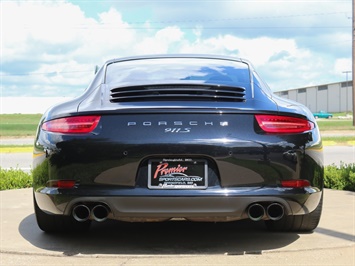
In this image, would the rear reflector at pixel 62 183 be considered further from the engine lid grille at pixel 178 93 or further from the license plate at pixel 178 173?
the engine lid grille at pixel 178 93

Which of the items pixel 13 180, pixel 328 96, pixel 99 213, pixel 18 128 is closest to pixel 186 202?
pixel 99 213

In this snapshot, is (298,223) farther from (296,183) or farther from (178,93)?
(178,93)

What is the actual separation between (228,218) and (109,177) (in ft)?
2.74

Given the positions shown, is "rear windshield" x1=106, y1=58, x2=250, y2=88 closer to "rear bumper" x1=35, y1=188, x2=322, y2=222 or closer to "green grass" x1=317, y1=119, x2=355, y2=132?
"rear bumper" x1=35, y1=188, x2=322, y2=222

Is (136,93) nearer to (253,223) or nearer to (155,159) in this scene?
(155,159)

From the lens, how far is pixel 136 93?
11.4 ft

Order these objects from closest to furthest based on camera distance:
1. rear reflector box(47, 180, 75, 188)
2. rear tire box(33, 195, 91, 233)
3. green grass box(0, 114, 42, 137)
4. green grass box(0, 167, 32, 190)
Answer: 1. rear reflector box(47, 180, 75, 188)
2. rear tire box(33, 195, 91, 233)
3. green grass box(0, 167, 32, 190)
4. green grass box(0, 114, 42, 137)

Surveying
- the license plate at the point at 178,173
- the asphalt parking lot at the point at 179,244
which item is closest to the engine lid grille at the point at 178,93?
the license plate at the point at 178,173

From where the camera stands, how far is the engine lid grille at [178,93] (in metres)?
3.42

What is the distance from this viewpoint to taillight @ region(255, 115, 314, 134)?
10.8 feet

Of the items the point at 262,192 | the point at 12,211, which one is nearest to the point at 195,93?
the point at 262,192

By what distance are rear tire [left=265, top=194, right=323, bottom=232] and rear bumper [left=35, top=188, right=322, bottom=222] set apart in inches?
26.1

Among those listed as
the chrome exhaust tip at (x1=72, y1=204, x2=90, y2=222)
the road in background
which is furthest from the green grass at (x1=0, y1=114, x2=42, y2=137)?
the chrome exhaust tip at (x1=72, y1=204, x2=90, y2=222)

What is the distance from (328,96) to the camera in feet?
335
